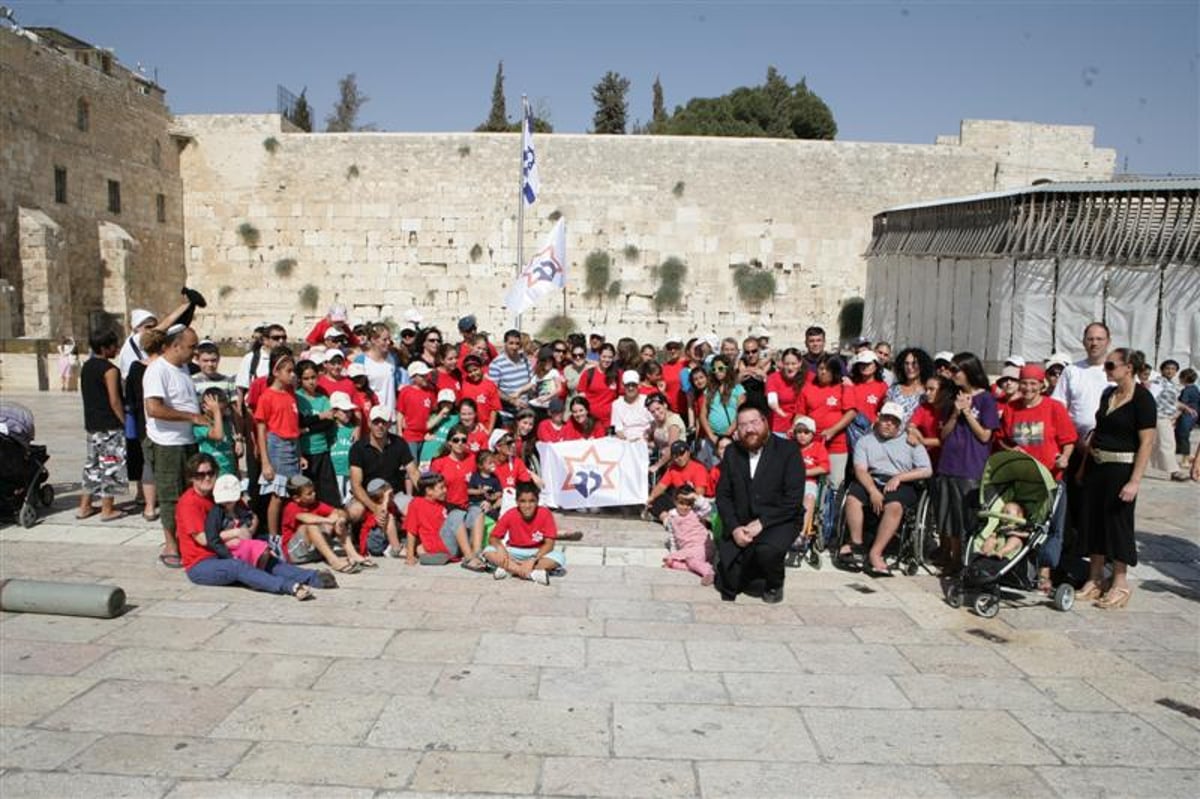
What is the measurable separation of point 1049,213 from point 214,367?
15.3 m

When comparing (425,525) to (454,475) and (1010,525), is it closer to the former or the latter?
(454,475)

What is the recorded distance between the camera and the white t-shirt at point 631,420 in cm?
789

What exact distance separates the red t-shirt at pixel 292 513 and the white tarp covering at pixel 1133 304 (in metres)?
14.7

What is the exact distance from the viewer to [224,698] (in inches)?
154

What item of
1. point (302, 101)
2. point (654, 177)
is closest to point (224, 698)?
point (654, 177)

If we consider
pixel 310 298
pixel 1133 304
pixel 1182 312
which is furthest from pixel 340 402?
pixel 310 298

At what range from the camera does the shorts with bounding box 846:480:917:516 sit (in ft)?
20.5

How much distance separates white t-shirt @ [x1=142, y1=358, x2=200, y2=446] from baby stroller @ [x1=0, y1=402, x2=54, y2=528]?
1495mm

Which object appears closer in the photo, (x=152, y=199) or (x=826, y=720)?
(x=826, y=720)

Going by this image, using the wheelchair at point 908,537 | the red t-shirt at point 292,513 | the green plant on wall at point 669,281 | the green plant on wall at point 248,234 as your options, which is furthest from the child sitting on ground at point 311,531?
the green plant on wall at point 248,234

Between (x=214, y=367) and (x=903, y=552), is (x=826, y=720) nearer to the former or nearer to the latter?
(x=903, y=552)

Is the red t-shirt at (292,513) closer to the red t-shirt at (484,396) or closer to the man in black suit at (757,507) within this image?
the red t-shirt at (484,396)

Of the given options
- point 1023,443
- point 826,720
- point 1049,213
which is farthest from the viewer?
point 1049,213

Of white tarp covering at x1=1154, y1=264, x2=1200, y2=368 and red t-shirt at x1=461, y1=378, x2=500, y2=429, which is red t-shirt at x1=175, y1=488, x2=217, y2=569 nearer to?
red t-shirt at x1=461, y1=378, x2=500, y2=429
